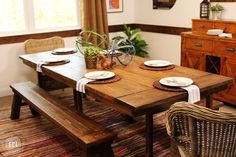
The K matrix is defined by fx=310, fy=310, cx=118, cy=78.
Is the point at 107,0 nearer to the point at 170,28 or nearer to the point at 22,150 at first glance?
the point at 170,28

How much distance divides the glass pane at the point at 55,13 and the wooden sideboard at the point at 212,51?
192cm

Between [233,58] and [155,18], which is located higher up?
[155,18]

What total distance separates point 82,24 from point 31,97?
2.12 meters

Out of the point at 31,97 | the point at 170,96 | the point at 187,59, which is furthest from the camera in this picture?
the point at 187,59

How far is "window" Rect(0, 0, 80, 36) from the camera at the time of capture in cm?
462

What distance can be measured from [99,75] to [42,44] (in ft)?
7.30

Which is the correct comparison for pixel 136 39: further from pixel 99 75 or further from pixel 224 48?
pixel 99 75

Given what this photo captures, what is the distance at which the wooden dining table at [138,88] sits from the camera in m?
2.17

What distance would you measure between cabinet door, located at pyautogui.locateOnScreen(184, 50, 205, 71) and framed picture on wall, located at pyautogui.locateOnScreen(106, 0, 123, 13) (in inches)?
69.9

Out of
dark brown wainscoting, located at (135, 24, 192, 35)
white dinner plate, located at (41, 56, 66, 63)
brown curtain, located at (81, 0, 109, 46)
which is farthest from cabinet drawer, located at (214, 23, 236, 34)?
white dinner plate, located at (41, 56, 66, 63)

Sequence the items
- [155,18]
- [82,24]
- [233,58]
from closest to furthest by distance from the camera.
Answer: [233,58]
[82,24]
[155,18]

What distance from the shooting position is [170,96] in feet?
7.34

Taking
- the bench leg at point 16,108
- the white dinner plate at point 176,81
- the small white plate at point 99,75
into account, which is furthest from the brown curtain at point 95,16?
the white dinner plate at point 176,81

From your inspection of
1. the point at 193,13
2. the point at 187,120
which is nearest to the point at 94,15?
the point at 193,13
